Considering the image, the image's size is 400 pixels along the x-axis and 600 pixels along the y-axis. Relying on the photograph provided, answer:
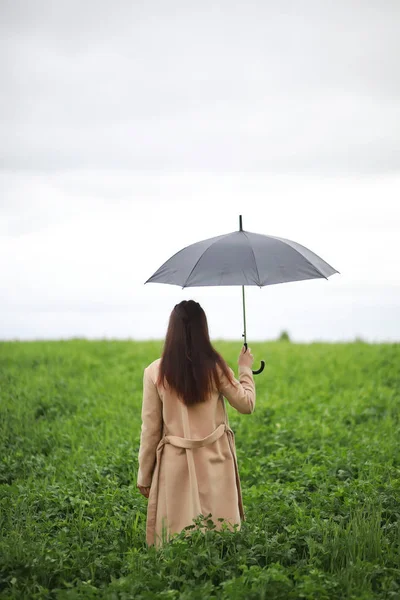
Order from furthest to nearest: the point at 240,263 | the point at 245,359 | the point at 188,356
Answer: the point at 245,359 < the point at 240,263 < the point at 188,356

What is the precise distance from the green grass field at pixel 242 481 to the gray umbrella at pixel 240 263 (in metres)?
1.68

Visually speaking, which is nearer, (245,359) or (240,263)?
(240,263)

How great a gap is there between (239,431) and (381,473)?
8.84 ft

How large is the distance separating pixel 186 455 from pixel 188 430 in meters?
0.22

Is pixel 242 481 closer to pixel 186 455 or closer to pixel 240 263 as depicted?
pixel 186 455

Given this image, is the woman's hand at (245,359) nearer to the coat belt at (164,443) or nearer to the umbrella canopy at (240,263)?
the coat belt at (164,443)

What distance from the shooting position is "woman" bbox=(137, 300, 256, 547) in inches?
200

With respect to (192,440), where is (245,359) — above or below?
above

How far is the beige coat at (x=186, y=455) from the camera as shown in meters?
5.23

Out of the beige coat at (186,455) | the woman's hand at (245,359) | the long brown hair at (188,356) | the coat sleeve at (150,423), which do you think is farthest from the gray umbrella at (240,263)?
the coat sleeve at (150,423)

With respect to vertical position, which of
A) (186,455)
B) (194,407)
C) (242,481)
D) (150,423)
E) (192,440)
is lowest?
(242,481)

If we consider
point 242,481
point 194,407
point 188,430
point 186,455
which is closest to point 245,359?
point 194,407

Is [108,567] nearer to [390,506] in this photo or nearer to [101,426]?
[390,506]

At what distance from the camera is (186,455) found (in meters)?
5.26
